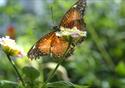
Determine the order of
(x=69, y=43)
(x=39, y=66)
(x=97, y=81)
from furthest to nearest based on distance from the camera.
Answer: (x=97, y=81) < (x=39, y=66) < (x=69, y=43)

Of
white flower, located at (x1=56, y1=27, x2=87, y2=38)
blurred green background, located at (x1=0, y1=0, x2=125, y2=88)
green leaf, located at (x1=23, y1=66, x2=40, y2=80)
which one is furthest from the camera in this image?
blurred green background, located at (x1=0, y1=0, x2=125, y2=88)

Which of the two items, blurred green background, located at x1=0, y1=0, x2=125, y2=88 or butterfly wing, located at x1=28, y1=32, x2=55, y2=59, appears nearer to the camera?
butterfly wing, located at x1=28, y1=32, x2=55, y2=59

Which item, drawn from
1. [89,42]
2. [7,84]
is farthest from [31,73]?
[89,42]

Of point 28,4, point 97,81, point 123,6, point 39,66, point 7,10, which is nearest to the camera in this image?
point 39,66

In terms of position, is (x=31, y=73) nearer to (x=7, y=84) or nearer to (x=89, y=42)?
(x=7, y=84)

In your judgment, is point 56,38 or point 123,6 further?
point 123,6

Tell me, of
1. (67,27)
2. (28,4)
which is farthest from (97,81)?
(28,4)

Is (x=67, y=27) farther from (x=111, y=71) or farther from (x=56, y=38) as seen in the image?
(x=111, y=71)

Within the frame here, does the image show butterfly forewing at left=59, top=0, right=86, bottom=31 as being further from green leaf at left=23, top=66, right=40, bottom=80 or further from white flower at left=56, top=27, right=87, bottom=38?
green leaf at left=23, top=66, right=40, bottom=80

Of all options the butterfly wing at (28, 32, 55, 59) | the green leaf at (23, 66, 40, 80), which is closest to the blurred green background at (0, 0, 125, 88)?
the green leaf at (23, 66, 40, 80)
